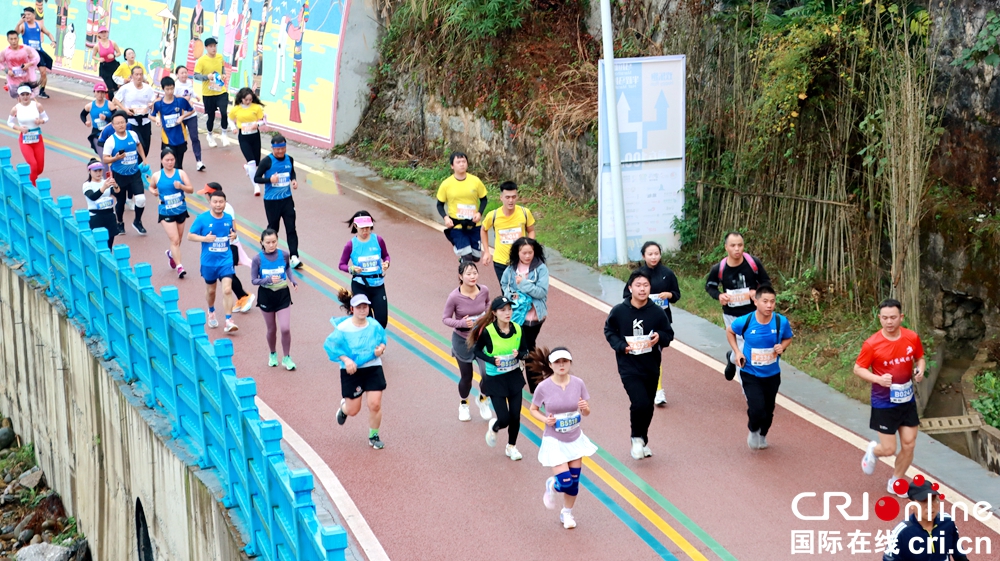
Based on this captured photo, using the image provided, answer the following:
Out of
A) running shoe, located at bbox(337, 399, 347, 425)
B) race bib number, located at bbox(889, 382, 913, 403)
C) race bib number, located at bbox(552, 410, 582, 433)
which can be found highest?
race bib number, located at bbox(889, 382, 913, 403)

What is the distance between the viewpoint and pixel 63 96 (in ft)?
94.4

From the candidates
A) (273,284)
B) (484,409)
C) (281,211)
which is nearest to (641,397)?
(484,409)

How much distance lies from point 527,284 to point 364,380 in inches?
85.5

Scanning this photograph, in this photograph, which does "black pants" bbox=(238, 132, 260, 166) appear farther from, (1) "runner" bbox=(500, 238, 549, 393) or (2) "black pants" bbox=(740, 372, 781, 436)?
(2) "black pants" bbox=(740, 372, 781, 436)

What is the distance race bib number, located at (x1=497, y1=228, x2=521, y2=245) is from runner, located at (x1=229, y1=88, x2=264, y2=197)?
24.0 feet

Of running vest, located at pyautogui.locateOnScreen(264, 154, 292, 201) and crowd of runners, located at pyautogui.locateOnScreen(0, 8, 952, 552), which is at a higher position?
running vest, located at pyautogui.locateOnScreen(264, 154, 292, 201)

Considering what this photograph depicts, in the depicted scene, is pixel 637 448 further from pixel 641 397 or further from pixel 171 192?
pixel 171 192

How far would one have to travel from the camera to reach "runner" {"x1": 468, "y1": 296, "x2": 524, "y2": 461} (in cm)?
1031

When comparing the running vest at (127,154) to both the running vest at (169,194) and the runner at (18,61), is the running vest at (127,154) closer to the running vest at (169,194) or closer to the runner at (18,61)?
the running vest at (169,194)

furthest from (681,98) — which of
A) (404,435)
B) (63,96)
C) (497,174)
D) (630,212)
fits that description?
(63,96)

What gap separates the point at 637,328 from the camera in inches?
412

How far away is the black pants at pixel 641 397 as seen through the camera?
10445 mm

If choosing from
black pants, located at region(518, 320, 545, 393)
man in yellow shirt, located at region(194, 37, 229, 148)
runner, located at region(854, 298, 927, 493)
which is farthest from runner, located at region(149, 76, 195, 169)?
runner, located at region(854, 298, 927, 493)

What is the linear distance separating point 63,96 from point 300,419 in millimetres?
20269
